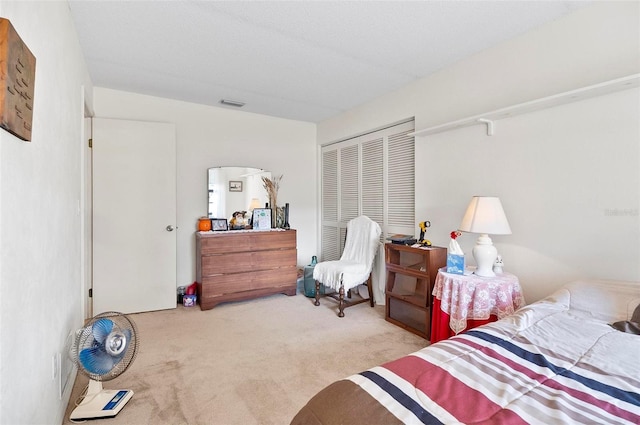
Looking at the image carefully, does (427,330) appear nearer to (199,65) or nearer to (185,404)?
(185,404)

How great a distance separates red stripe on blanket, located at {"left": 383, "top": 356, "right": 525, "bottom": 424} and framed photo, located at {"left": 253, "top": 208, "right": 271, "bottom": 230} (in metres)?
3.21

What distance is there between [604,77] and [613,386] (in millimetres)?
1927

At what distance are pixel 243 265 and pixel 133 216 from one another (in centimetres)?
132

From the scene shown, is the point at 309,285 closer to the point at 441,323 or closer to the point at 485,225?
the point at 441,323

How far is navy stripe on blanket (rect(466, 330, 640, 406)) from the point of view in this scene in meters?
0.94

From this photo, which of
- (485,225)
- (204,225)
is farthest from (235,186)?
(485,225)

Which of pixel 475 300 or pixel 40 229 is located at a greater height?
pixel 40 229

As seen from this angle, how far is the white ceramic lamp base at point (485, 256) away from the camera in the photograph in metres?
2.29

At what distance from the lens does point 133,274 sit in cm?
342

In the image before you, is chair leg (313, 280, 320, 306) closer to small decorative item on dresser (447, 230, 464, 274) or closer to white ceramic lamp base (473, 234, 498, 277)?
small decorative item on dresser (447, 230, 464, 274)

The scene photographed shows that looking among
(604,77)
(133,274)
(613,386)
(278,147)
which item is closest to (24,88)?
(613,386)

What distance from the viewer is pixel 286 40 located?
2402 mm

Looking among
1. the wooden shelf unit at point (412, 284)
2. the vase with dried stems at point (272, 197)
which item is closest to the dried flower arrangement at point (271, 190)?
the vase with dried stems at point (272, 197)

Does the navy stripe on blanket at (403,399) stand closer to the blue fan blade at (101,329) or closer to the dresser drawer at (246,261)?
the blue fan blade at (101,329)
